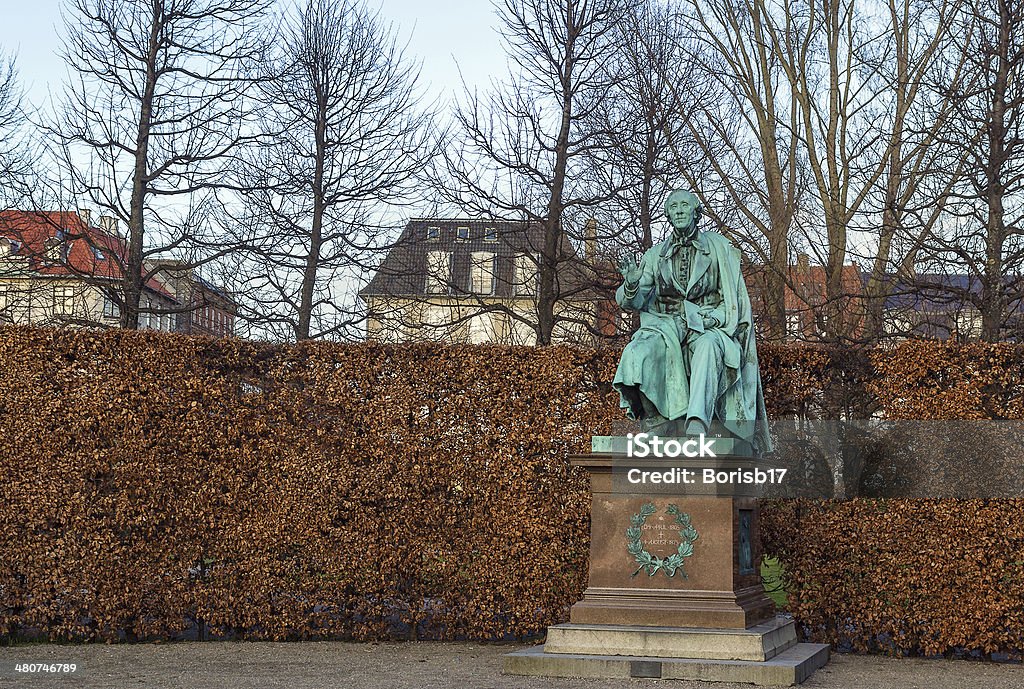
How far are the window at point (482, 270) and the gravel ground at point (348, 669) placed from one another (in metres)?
5.59

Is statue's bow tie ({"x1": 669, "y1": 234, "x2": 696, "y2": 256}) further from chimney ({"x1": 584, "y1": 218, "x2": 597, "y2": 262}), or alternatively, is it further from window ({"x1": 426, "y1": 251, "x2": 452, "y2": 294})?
window ({"x1": 426, "y1": 251, "x2": 452, "y2": 294})

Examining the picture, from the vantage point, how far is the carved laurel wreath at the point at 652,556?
26.8ft

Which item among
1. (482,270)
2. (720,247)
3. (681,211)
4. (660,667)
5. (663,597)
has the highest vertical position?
(482,270)

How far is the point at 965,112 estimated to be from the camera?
465 inches

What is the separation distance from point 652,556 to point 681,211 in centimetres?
261

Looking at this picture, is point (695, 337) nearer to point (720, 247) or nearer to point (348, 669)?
point (720, 247)

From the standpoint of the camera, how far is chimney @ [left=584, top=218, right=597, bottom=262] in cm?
Answer: 1403

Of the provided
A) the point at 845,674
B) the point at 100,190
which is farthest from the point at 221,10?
the point at 845,674

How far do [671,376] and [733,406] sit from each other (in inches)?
20.5

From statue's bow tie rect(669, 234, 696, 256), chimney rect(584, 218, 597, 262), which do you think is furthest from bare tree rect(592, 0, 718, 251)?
statue's bow tie rect(669, 234, 696, 256)

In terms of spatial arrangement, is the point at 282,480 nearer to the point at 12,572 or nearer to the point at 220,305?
the point at 12,572

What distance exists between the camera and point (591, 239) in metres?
13.7

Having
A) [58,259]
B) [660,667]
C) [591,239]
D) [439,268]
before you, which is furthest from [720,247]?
[58,259]

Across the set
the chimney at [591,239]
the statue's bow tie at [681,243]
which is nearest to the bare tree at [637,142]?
the chimney at [591,239]
